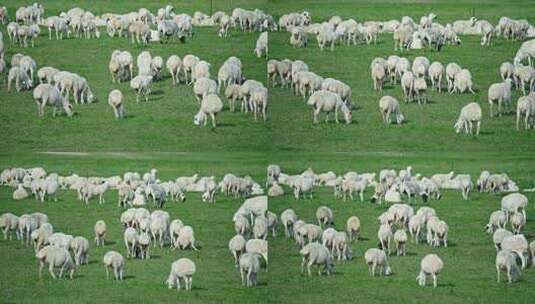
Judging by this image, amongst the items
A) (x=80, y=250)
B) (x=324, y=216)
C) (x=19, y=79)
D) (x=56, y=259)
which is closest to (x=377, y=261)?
(x=324, y=216)

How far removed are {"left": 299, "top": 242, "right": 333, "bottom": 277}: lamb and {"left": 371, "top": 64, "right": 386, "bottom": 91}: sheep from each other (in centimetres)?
116

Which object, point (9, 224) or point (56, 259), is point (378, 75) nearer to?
point (56, 259)

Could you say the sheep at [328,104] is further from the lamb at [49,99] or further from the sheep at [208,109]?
the lamb at [49,99]

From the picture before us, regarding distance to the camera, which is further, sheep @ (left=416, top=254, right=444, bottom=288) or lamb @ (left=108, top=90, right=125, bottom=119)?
lamb @ (left=108, top=90, right=125, bottom=119)

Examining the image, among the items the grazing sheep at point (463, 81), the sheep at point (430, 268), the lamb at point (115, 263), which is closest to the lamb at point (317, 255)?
the sheep at point (430, 268)

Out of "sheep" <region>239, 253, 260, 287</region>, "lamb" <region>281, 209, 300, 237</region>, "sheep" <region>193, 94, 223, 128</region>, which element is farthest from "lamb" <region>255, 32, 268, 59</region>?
"sheep" <region>239, 253, 260, 287</region>

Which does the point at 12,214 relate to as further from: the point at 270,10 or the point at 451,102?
the point at 451,102

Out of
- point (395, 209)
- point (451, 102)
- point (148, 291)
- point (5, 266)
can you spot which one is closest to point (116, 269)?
point (148, 291)

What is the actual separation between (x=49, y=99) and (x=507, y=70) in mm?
3106

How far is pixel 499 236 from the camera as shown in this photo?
602 cm

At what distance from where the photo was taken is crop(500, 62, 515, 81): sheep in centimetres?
620

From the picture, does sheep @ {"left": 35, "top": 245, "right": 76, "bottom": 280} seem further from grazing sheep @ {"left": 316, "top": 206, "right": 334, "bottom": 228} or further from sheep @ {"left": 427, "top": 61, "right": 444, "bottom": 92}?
sheep @ {"left": 427, "top": 61, "right": 444, "bottom": 92}

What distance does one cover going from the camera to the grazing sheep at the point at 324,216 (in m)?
Result: 6.12

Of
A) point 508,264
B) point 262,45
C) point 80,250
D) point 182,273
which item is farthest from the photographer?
point 262,45
